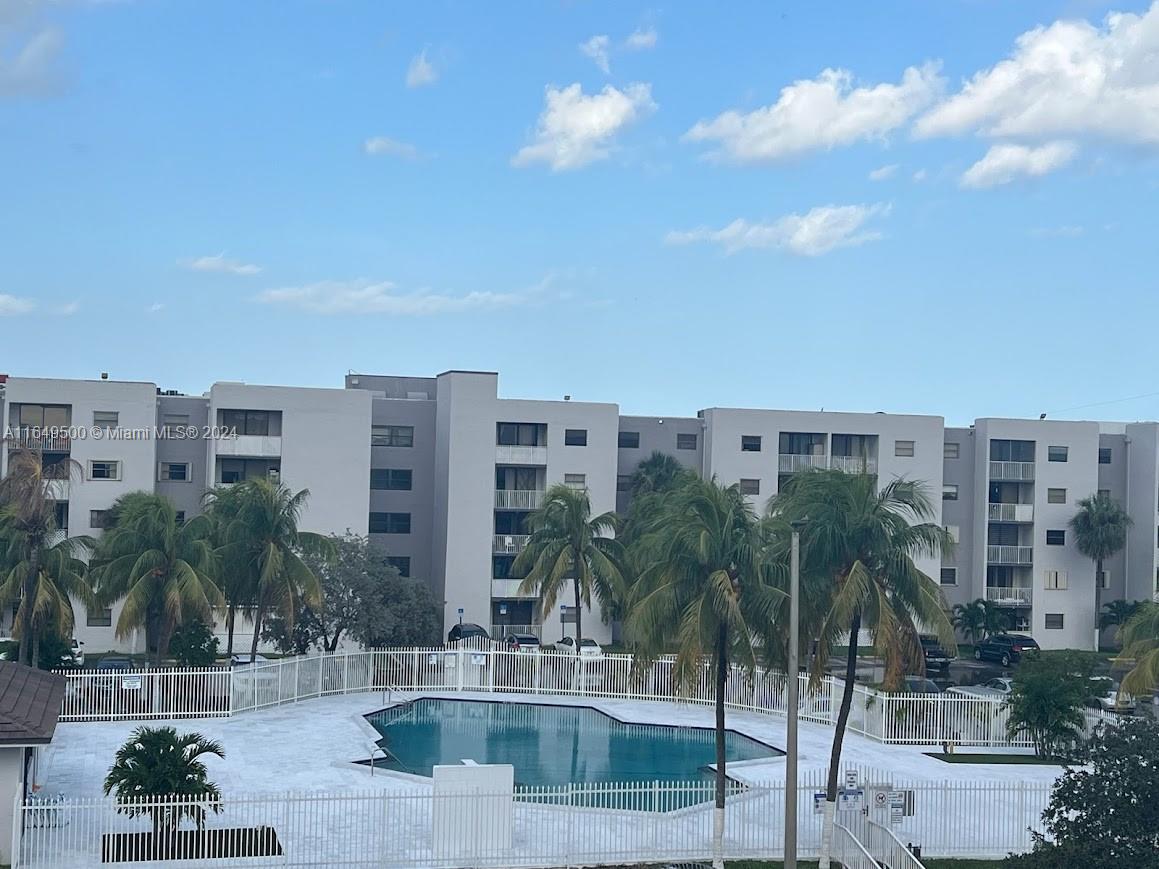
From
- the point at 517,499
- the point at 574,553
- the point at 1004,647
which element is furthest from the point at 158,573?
the point at 1004,647

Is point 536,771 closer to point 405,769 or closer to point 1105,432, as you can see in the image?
point 405,769

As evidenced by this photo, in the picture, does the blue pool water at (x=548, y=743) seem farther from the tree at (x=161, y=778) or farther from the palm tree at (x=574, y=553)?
the tree at (x=161, y=778)

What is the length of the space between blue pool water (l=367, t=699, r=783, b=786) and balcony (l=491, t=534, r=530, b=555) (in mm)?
18045

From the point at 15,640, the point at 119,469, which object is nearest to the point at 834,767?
the point at 15,640

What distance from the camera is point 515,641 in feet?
175

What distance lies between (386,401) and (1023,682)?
112 ft

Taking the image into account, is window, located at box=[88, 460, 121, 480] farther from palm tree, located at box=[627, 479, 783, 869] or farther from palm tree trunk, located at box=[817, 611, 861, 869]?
palm tree trunk, located at box=[817, 611, 861, 869]

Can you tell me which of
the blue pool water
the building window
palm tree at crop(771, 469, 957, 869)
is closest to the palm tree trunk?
palm tree at crop(771, 469, 957, 869)

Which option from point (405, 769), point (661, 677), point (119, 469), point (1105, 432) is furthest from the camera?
point (1105, 432)

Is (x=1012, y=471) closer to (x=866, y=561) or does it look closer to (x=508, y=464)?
(x=508, y=464)

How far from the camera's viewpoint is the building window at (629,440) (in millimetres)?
60531

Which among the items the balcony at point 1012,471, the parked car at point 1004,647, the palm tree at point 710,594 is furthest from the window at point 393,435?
the palm tree at point 710,594

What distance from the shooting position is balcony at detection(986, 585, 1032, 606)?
62.7m

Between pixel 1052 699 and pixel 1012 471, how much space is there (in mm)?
33346
